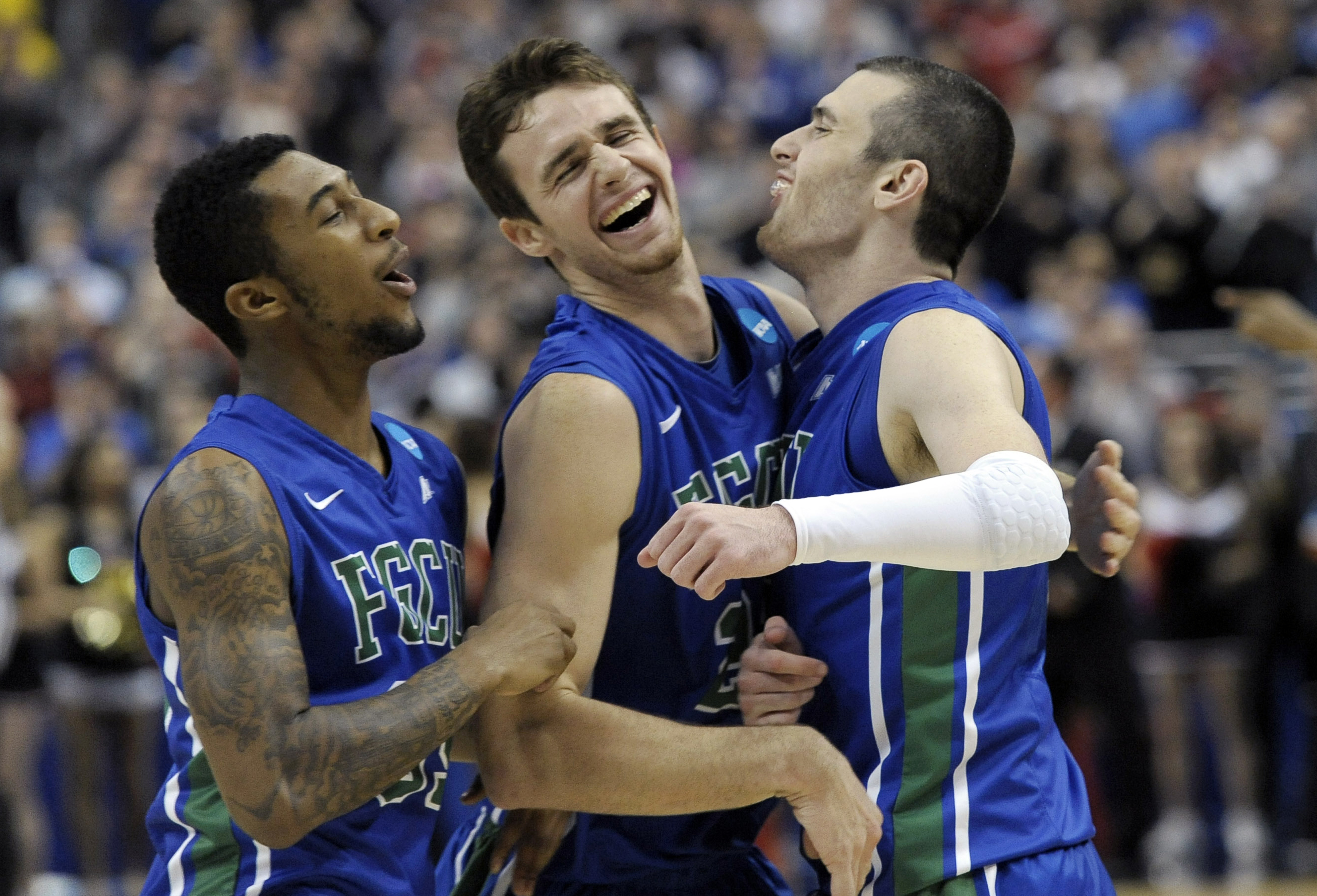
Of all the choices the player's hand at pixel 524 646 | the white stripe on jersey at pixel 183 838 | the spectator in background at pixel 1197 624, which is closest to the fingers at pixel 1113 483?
the player's hand at pixel 524 646

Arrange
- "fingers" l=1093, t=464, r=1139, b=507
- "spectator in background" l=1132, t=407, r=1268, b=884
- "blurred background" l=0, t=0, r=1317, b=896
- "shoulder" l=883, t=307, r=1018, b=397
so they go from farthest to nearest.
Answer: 1. "spectator in background" l=1132, t=407, r=1268, b=884
2. "blurred background" l=0, t=0, r=1317, b=896
3. "fingers" l=1093, t=464, r=1139, b=507
4. "shoulder" l=883, t=307, r=1018, b=397

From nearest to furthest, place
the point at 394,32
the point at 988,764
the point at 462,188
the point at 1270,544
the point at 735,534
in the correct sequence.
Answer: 1. the point at 735,534
2. the point at 988,764
3. the point at 1270,544
4. the point at 462,188
5. the point at 394,32

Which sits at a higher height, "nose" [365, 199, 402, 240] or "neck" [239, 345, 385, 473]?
"nose" [365, 199, 402, 240]

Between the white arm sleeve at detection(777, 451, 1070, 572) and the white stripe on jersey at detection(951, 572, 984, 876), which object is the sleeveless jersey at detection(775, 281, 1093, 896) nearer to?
the white stripe on jersey at detection(951, 572, 984, 876)

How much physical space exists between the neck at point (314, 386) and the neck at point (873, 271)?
1199 mm

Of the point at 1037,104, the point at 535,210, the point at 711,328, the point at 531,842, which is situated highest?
the point at 535,210

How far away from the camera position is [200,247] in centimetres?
375

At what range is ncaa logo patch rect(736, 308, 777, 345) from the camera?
4.32 metres

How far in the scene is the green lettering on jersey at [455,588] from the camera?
12.9 ft

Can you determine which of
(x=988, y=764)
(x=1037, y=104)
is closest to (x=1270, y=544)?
(x=1037, y=104)

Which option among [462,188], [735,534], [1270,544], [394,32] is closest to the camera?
[735,534]

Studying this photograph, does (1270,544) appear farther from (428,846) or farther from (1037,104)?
(428,846)

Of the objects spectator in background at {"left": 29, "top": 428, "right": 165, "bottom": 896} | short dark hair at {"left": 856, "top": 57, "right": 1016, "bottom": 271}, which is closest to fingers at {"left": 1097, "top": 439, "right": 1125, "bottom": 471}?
short dark hair at {"left": 856, "top": 57, "right": 1016, "bottom": 271}

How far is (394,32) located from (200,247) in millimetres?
12742
